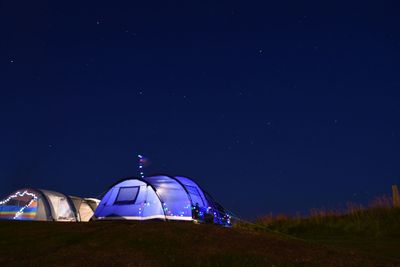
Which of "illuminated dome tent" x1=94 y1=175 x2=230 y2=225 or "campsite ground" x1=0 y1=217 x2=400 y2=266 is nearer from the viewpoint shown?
"campsite ground" x1=0 y1=217 x2=400 y2=266

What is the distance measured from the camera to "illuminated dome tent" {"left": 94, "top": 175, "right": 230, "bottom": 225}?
17984 millimetres

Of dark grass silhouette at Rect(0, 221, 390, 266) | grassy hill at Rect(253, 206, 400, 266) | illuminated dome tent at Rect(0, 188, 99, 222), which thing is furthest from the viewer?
illuminated dome tent at Rect(0, 188, 99, 222)

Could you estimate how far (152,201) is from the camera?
1811cm

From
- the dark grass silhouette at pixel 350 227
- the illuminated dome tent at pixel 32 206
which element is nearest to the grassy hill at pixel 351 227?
the dark grass silhouette at pixel 350 227

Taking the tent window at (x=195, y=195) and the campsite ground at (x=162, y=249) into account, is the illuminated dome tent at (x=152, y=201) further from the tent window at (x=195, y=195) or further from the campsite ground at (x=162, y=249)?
the campsite ground at (x=162, y=249)

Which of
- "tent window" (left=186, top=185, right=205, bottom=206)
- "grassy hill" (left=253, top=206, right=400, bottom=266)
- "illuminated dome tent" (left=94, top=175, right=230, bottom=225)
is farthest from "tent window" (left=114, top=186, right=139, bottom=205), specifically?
"grassy hill" (left=253, top=206, right=400, bottom=266)

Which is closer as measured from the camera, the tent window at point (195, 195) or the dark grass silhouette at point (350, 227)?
the dark grass silhouette at point (350, 227)

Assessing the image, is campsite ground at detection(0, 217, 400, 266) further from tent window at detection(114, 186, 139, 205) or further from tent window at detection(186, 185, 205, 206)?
tent window at detection(186, 185, 205, 206)

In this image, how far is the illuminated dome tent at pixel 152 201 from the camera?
17984 millimetres

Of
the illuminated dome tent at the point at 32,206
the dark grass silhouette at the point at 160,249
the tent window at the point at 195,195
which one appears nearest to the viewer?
the dark grass silhouette at the point at 160,249

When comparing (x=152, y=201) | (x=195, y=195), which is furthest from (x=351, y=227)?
(x=152, y=201)

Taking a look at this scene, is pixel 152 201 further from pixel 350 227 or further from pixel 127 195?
pixel 350 227

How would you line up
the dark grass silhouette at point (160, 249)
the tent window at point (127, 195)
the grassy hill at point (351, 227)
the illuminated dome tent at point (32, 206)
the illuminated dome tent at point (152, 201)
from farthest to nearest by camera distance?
the illuminated dome tent at point (32, 206)
the tent window at point (127, 195)
the illuminated dome tent at point (152, 201)
the grassy hill at point (351, 227)
the dark grass silhouette at point (160, 249)

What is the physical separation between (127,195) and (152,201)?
1089 mm
